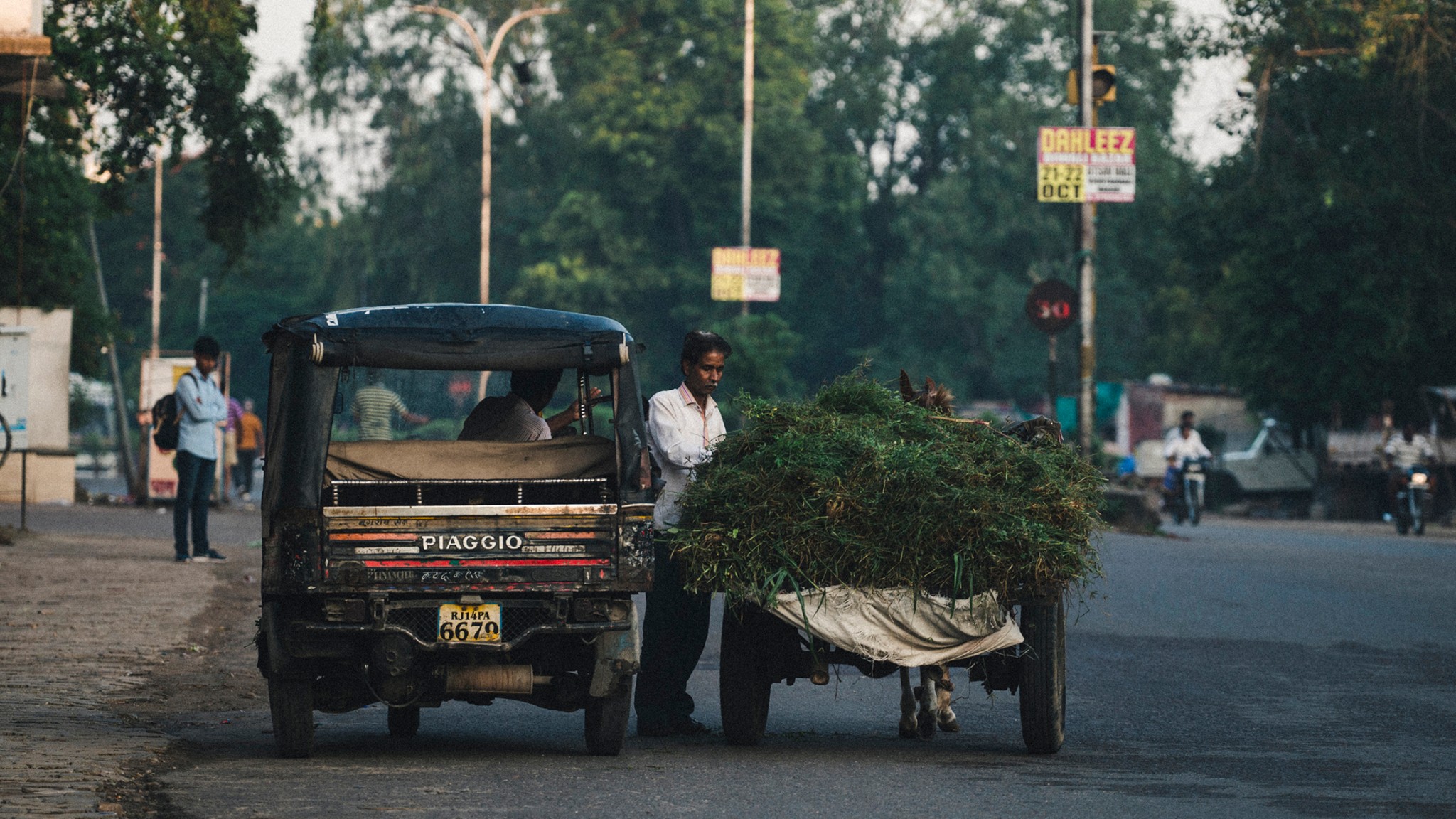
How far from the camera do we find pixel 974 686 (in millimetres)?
10836

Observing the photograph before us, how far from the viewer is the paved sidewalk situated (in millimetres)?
6832

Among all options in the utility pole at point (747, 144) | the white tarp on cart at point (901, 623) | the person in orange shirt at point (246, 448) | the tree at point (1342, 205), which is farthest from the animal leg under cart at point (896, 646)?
the utility pole at point (747, 144)

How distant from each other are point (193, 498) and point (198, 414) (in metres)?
1.03

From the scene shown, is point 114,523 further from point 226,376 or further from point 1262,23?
point 1262,23

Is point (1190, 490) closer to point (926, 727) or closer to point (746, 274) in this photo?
point (746, 274)

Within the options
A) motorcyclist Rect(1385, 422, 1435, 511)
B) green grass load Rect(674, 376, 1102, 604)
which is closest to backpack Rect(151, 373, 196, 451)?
green grass load Rect(674, 376, 1102, 604)

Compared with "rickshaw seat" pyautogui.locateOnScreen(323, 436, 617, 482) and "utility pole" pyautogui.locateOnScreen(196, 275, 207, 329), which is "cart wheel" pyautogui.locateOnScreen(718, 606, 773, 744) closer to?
"rickshaw seat" pyautogui.locateOnScreen(323, 436, 617, 482)

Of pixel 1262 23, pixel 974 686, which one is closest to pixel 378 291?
pixel 1262 23

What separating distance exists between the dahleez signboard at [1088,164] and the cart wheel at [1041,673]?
637 inches

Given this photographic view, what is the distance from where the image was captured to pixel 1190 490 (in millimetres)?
30203

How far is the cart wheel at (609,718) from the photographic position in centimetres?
761

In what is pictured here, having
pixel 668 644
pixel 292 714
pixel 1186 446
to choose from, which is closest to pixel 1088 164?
pixel 1186 446

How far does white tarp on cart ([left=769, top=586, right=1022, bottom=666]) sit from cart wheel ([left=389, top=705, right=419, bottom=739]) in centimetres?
198

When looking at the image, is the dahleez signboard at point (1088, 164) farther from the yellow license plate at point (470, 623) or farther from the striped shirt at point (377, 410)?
the yellow license plate at point (470, 623)
